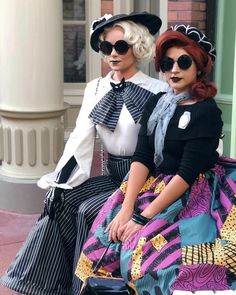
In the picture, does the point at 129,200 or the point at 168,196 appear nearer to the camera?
the point at 168,196

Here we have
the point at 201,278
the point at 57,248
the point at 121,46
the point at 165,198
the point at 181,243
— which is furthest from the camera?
the point at 57,248

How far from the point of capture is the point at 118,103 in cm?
312

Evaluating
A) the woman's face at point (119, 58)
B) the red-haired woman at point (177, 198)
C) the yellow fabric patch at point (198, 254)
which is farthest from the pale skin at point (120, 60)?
the yellow fabric patch at point (198, 254)

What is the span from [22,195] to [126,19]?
239 centimetres

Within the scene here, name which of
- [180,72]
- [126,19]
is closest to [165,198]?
[180,72]

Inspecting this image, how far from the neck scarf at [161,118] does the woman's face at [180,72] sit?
0.16ft

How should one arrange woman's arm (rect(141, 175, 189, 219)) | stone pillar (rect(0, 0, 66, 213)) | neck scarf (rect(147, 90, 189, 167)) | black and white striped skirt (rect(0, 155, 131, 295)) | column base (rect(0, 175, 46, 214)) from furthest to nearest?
column base (rect(0, 175, 46, 214)) → stone pillar (rect(0, 0, 66, 213)) → black and white striped skirt (rect(0, 155, 131, 295)) → neck scarf (rect(147, 90, 189, 167)) → woman's arm (rect(141, 175, 189, 219))

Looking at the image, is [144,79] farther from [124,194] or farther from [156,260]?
[156,260]

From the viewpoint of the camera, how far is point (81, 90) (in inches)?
285

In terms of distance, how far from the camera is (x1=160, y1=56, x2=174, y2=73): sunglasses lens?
8.63 feet

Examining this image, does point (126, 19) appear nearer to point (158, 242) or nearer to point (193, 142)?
point (193, 142)

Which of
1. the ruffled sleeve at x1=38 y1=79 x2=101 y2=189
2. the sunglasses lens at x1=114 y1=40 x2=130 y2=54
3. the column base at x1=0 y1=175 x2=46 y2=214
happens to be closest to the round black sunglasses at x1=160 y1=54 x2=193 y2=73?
the sunglasses lens at x1=114 y1=40 x2=130 y2=54

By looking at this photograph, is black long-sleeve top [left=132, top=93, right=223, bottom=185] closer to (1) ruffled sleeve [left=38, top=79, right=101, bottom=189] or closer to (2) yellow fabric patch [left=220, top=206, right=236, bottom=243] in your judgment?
(2) yellow fabric patch [left=220, top=206, right=236, bottom=243]

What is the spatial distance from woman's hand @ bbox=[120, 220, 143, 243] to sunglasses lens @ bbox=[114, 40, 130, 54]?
99cm
